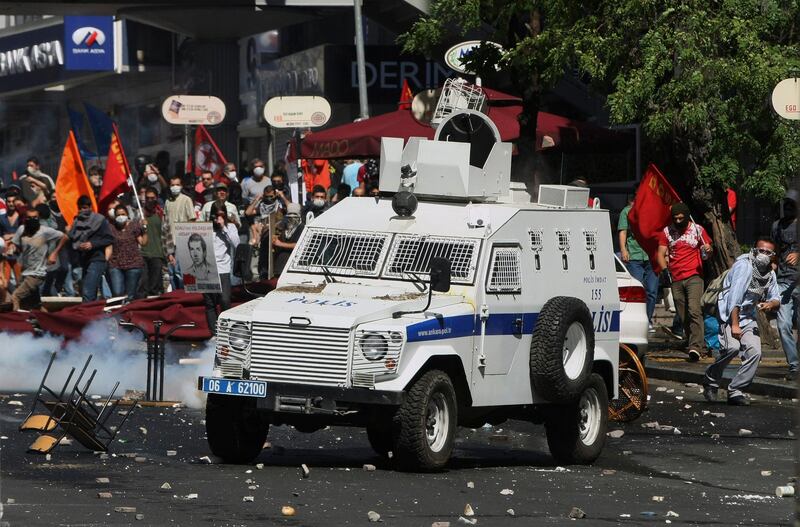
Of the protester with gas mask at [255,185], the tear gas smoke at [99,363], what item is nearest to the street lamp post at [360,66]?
the protester with gas mask at [255,185]

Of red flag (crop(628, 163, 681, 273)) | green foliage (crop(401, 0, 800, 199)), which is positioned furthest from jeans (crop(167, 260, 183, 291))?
red flag (crop(628, 163, 681, 273))

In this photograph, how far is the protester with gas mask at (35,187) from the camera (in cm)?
3247

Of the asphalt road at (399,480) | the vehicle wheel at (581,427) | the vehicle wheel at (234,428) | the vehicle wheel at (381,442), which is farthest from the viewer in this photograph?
the vehicle wheel at (581,427)

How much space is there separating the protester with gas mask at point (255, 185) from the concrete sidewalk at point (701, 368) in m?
8.64

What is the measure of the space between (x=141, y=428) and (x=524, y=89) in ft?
32.1

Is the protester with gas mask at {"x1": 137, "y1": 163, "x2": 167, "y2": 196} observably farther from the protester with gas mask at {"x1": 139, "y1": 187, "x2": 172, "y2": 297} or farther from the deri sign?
the deri sign

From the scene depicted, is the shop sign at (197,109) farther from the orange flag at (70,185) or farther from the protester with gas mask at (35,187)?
the protester with gas mask at (35,187)

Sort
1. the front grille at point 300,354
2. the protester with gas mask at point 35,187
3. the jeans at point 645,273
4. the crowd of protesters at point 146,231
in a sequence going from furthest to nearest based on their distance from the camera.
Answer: the protester with gas mask at point 35,187
the crowd of protesters at point 146,231
the jeans at point 645,273
the front grille at point 300,354

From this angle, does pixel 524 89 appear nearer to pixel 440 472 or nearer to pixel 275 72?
pixel 440 472

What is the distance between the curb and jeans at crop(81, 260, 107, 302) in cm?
936

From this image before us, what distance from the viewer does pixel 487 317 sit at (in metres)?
13.3

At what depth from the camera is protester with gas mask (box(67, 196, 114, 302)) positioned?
88.7 feet

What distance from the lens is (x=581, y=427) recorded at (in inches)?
554

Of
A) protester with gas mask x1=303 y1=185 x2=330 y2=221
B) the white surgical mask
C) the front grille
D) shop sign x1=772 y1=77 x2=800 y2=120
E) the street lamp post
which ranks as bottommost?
the front grille
